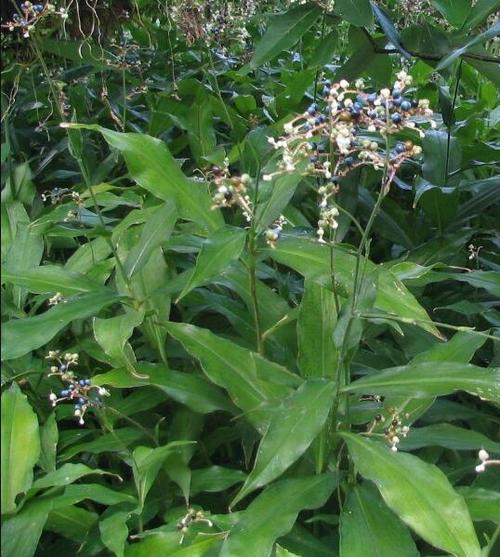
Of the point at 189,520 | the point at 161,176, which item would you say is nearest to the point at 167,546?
the point at 189,520

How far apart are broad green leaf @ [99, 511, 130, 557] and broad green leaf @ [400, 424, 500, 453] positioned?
45 centimetres

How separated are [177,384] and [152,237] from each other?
25 cm

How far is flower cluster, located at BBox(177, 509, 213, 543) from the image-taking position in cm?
105

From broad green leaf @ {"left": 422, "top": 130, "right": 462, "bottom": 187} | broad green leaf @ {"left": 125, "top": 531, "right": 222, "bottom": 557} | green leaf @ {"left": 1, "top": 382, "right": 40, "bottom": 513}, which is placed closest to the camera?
green leaf @ {"left": 1, "top": 382, "right": 40, "bottom": 513}

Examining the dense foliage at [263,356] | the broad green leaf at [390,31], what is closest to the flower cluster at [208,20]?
the dense foliage at [263,356]

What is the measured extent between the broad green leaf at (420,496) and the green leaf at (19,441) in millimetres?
436

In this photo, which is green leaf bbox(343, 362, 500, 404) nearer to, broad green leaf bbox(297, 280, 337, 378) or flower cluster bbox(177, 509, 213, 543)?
broad green leaf bbox(297, 280, 337, 378)

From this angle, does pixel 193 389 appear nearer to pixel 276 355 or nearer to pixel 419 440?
pixel 276 355

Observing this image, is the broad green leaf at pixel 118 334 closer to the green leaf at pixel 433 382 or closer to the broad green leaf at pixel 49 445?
the broad green leaf at pixel 49 445

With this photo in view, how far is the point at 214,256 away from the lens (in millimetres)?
1133

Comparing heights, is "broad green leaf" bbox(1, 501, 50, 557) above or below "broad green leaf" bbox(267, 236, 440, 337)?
below

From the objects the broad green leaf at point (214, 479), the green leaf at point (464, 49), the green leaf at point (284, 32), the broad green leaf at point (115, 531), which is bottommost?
the broad green leaf at point (214, 479)

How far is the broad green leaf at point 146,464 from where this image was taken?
1.14 m

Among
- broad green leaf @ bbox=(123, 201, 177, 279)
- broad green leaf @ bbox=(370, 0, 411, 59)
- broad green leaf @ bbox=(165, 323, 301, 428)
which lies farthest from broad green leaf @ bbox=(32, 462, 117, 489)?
broad green leaf @ bbox=(370, 0, 411, 59)
